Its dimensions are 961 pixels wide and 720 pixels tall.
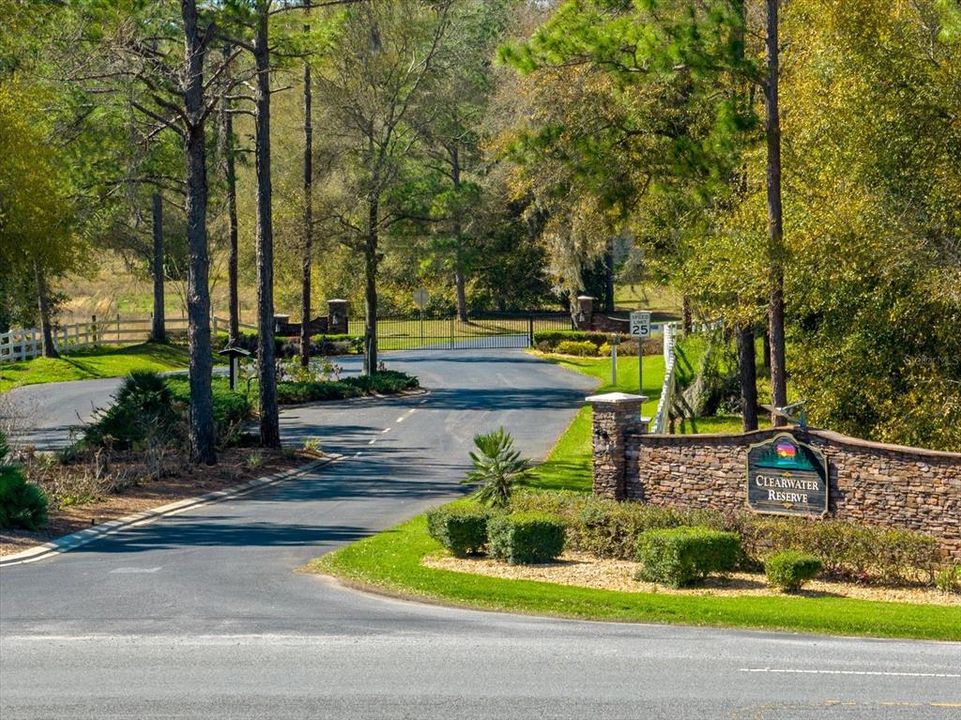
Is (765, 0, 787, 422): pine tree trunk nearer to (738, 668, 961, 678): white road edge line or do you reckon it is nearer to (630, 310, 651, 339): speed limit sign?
(738, 668, 961, 678): white road edge line

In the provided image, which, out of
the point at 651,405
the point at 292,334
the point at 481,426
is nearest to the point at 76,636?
the point at 481,426

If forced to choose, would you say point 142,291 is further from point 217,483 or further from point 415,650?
point 415,650

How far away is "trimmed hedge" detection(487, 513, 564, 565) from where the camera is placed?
21.0 meters

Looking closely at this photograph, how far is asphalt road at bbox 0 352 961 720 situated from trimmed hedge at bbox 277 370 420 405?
71.6ft

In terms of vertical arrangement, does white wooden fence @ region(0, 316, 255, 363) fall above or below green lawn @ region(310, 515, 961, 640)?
above

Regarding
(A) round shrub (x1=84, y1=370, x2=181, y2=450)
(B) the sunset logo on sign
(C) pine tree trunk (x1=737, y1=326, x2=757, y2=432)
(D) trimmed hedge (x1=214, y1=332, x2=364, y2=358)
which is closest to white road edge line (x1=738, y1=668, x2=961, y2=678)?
(B) the sunset logo on sign

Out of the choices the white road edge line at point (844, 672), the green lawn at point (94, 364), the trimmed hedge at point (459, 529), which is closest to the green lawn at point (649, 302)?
the green lawn at point (94, 364)

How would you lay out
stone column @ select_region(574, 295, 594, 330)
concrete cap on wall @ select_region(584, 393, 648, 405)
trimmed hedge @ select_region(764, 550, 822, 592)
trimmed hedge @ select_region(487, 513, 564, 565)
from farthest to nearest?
stone column @ select_region(574, 295, 594, 330)
concrete cap on wall @ select_region(584, 393, 648, 405)
trimmed hedge @ select_region(487, 513, 564, 565)
trimmed hedge @ select_region(764, 550, 822, 592)

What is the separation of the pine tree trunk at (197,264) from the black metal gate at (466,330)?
36771 mm

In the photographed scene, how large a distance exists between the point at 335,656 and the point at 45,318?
143 feet

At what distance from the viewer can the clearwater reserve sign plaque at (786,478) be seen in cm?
2152

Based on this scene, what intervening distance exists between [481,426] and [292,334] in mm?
31570

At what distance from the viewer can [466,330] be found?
72.8 metres

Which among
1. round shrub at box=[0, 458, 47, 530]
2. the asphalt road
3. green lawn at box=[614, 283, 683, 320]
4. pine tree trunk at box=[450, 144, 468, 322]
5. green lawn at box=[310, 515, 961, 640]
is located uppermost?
pine tree trunk at box=[450, 144, 468, 322]
